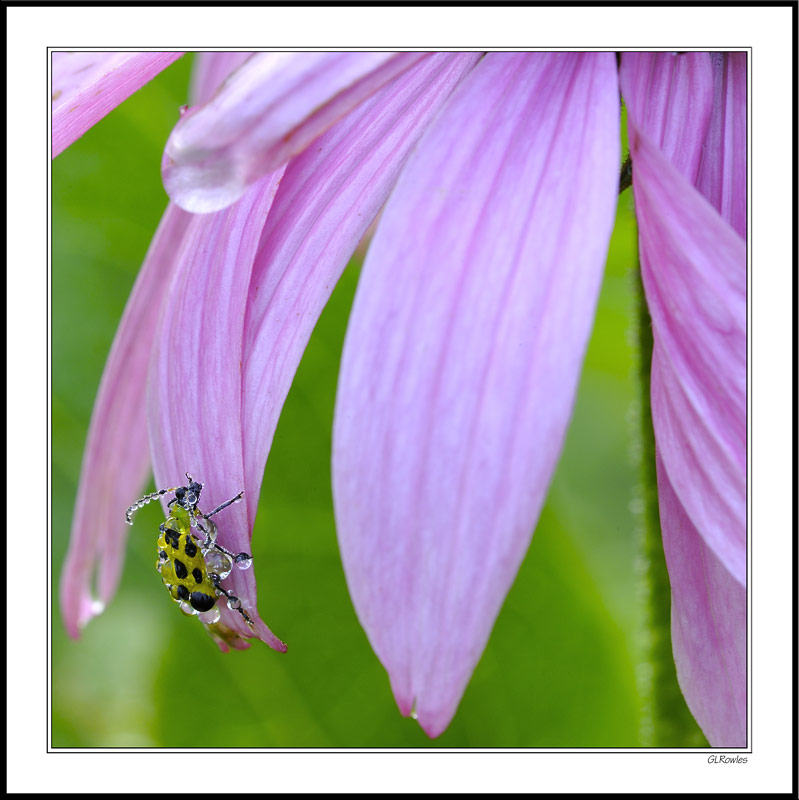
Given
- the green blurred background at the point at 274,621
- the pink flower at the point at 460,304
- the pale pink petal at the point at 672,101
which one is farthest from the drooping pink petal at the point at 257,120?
the green blurred background at the point at 274,621

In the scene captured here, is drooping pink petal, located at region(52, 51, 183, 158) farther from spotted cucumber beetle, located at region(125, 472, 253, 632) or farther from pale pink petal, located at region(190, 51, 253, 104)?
spotted cucumber beetle, located at region(125, 472, 253, 632)

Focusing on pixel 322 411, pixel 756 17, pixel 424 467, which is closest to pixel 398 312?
pixel 424 467

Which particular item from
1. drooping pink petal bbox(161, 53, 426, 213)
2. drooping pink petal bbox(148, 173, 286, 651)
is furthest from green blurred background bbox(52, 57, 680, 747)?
drooping pink petal bbox(161, 53, 426, 213)

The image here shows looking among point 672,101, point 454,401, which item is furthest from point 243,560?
point 672,101

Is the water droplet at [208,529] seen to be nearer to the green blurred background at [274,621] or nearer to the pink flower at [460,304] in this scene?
the pink flower at [460,304]

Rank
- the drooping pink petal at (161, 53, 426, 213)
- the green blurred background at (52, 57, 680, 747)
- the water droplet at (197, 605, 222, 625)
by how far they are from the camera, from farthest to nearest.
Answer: the green blurred background at (52, 57, 680, 747) < the water droplet at (197, 605, 222, 625) < the drooping pink petal at (161, 53, 426, 213)

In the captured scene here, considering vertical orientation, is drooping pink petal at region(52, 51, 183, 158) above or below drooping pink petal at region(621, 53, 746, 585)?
above

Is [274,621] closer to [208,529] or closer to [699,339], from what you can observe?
[208,529]
